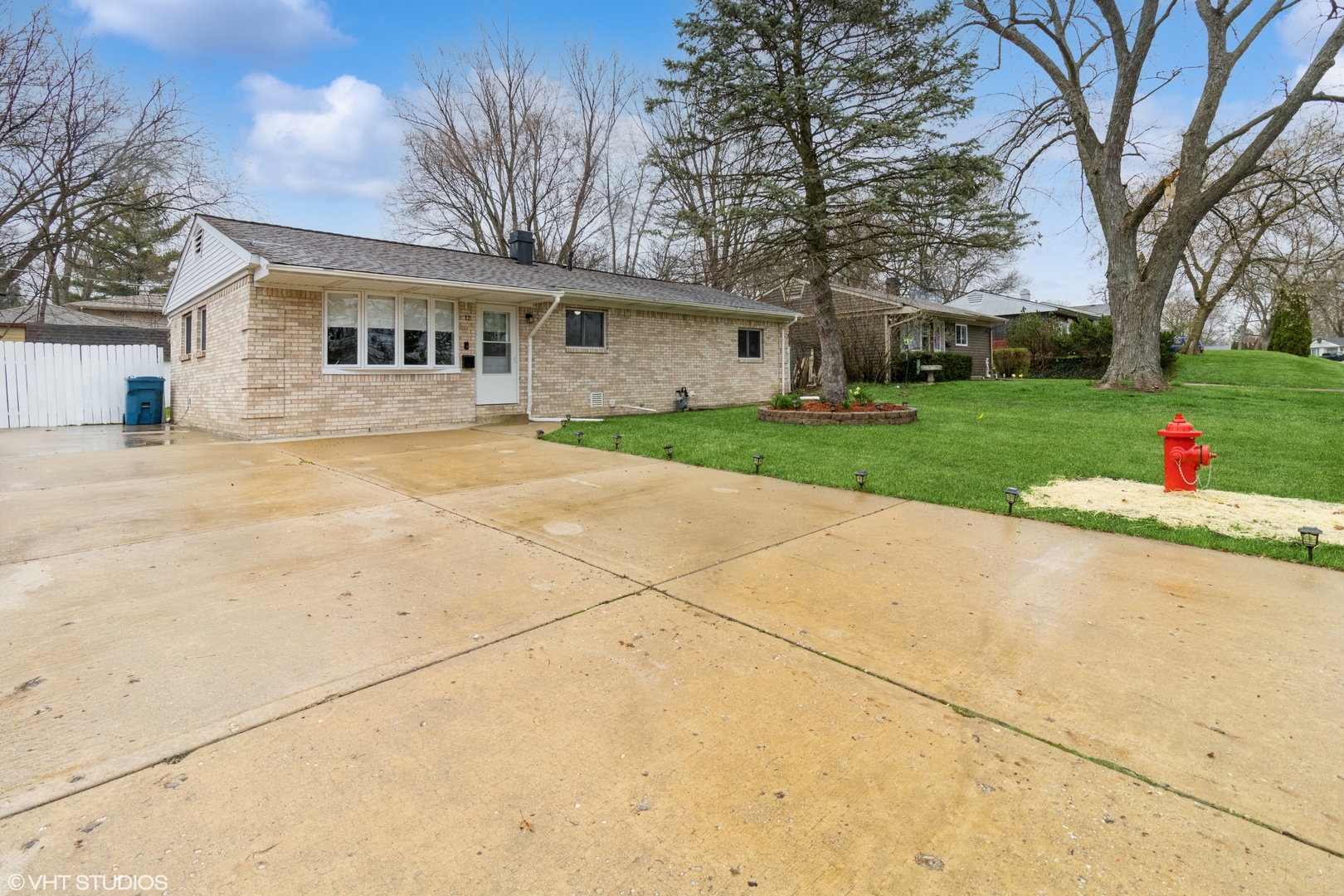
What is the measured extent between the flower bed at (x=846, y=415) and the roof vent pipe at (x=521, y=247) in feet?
24.2

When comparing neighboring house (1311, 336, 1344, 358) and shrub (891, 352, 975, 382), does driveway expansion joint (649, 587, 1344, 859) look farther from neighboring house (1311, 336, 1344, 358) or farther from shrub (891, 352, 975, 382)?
neighboring house (1311, 336, 1344, 358)

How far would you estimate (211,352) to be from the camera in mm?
10977

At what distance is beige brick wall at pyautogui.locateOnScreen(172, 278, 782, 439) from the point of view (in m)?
9.32

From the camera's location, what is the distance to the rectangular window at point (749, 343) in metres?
16.3

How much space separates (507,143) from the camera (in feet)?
79.3

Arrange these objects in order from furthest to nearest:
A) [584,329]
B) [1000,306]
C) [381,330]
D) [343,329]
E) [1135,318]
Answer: [1000,306]
[1135,318]
[584,329]
[381,330]
[343,329]

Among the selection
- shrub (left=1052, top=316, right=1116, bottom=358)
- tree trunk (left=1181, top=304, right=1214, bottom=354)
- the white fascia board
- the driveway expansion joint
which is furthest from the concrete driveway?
tree trunk (left=1181, top=304, right=1214, bottom=354)

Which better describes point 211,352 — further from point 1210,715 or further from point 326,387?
point 1210,715

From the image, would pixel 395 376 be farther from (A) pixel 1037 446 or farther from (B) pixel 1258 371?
(B) pixel 1258 371

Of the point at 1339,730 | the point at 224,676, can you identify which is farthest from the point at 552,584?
the point at 1339,730

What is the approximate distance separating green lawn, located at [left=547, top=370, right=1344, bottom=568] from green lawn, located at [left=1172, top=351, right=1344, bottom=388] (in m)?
6.56

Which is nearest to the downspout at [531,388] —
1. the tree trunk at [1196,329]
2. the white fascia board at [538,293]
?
the white fascia board at [538,293]

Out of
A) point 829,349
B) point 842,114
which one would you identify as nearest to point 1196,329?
point 829,349

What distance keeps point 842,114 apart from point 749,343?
698cm
